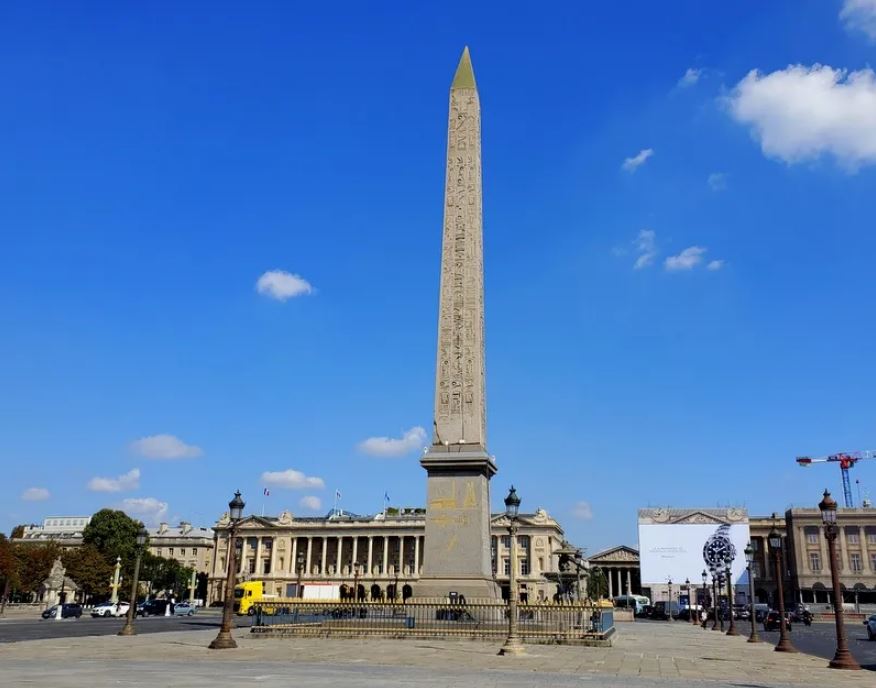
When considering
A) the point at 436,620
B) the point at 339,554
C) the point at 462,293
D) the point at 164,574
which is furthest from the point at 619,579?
the point at 462,293

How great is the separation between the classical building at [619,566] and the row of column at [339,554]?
132 feet

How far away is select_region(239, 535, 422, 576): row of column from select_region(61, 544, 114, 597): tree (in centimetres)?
3111

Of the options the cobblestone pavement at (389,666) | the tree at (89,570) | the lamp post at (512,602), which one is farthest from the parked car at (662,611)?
the lamp post at (512,602)

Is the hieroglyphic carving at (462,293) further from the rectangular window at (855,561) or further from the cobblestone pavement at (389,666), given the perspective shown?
the rectangular window at (855,561)

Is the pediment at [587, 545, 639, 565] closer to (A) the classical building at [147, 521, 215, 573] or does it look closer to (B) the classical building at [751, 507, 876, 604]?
(B) the classical building at [751, 507, 876, 604]

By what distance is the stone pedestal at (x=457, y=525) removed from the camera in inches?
907

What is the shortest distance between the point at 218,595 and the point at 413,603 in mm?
99143

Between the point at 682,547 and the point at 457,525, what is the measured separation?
74.4 m

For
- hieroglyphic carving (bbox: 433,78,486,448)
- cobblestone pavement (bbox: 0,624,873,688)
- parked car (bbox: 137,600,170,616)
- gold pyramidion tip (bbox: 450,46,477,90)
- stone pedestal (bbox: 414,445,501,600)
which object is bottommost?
parked car (bbox: 137,600,170,616)

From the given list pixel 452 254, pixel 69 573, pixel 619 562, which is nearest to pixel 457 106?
pixel 452 254

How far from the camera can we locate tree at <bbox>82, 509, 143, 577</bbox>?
87256mm

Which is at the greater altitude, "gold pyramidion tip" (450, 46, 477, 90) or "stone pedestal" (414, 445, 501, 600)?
"gold pyramidion tip" (450, 46, 477, 90)

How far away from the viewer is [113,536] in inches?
3499

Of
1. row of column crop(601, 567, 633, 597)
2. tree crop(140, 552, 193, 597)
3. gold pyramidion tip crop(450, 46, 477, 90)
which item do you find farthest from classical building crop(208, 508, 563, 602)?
gold pyramidion tip crop(450, 46, 477, 90)
